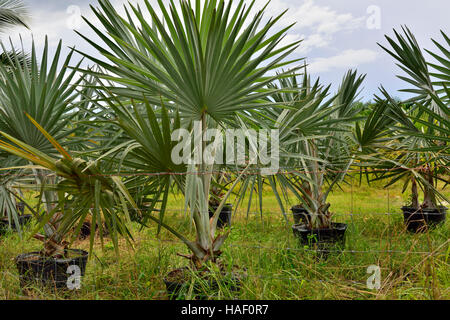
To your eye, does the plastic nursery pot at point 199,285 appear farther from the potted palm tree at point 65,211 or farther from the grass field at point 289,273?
the potted palm tree at point 65,211

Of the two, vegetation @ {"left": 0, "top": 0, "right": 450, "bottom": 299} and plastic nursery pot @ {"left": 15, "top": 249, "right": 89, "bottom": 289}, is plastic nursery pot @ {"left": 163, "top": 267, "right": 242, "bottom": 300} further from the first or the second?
plastic nursery pot @ {"left": 15, "top": 249, "right": 89, "bottom": 289}

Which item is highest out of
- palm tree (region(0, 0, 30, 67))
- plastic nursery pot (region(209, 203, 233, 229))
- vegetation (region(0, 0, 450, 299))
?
palm tree (region(0, 0, 30, 67))

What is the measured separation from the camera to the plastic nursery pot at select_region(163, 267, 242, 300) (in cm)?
223

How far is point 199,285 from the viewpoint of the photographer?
2305 millimetres

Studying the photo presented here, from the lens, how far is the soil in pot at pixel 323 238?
143 inches

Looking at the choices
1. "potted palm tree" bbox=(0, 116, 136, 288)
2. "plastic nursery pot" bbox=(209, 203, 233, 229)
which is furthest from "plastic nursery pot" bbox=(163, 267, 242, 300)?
"plastic nursery pot" bbox=(209, 203, 233, 229)

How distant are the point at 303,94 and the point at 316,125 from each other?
0.70 m

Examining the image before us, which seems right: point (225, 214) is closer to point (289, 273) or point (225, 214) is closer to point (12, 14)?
point (289, 273)

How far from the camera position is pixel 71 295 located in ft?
8.83

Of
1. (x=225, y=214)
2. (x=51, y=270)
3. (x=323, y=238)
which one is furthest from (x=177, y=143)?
(x=225, y=214)

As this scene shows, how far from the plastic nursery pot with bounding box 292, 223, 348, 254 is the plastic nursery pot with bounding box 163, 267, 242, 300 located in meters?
1.51

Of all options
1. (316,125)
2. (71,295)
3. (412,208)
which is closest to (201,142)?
(316,125)

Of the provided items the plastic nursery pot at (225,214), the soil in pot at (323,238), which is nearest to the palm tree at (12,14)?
the plastic nursery pot at (225,214)

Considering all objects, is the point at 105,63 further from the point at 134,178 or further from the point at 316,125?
the point at 316,125
